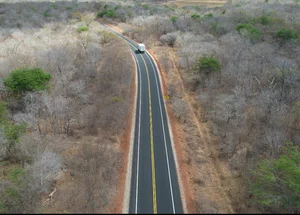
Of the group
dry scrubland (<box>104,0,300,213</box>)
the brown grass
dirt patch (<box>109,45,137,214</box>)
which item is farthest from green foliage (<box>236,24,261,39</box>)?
the brown grass

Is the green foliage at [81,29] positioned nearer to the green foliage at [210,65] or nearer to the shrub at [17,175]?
the green foliage at [210,65]

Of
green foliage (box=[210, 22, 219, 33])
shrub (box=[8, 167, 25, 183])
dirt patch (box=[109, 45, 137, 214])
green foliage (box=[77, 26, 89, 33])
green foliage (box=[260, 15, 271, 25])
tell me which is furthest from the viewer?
green foliage (box=[77, 26, 89, 33])

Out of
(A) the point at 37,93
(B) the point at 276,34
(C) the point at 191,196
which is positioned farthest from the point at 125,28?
(C) the point at 191,196

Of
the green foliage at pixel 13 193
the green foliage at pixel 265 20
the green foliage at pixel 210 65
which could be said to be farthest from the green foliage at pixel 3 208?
the green foliage at pixel 265 20

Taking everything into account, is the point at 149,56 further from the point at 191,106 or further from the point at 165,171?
the point at 165,171

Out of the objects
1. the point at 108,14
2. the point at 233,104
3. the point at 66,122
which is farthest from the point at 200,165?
the point at 108,14

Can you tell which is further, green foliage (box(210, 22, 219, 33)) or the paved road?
green foliage (box(210, 22, 219, 33))

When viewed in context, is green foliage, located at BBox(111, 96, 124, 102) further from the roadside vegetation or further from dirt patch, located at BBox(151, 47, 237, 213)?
dirt patch, located at BBox(151, 47, 237, 213)
